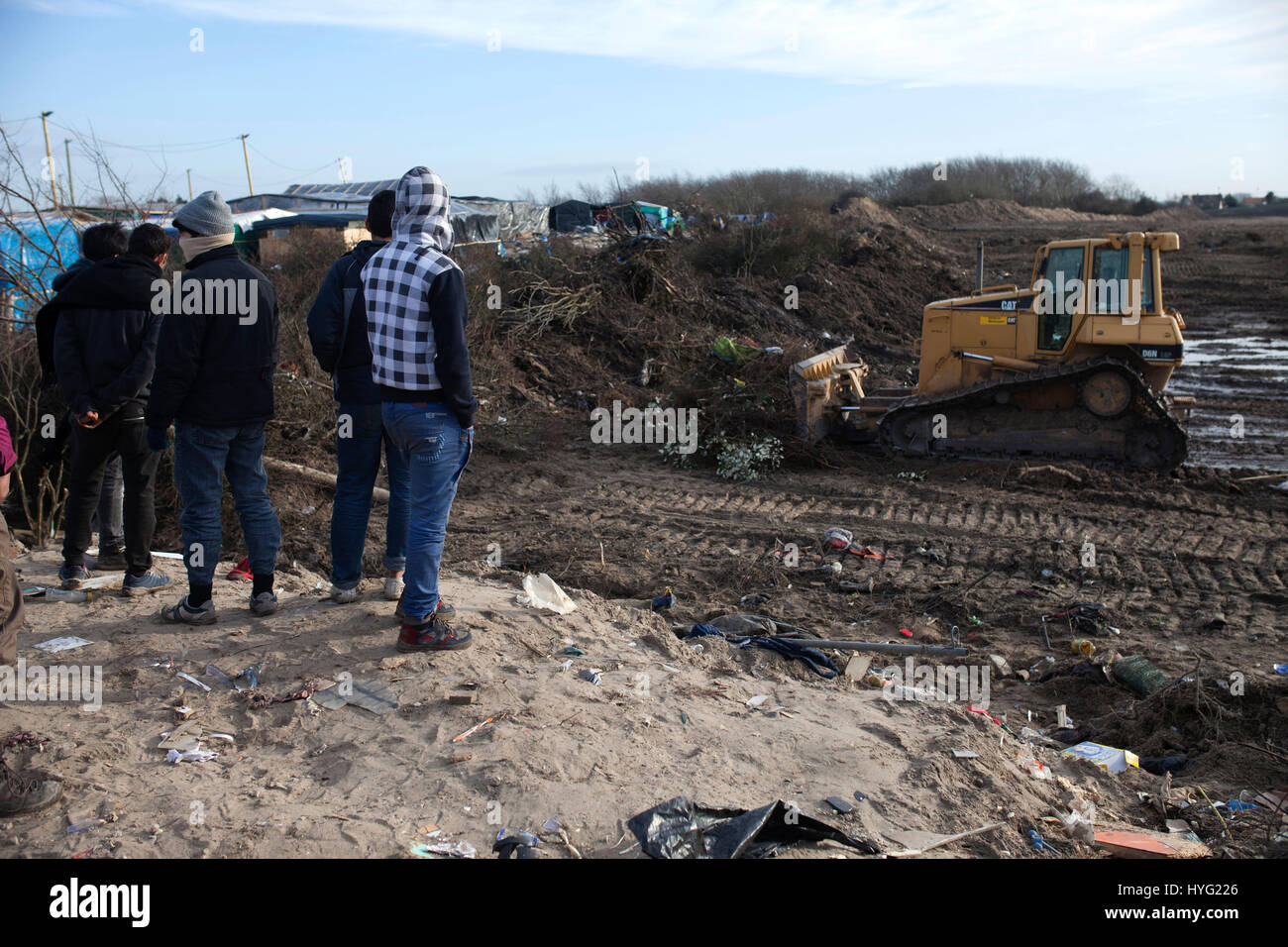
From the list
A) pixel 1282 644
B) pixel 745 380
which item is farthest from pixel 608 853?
pixel 745 380

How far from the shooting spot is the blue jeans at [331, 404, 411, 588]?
4.30 meters

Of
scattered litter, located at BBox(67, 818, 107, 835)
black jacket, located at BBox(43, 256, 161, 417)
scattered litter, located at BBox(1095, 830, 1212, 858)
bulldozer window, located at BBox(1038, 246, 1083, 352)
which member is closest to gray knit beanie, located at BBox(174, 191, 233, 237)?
black jacket, located at BBox(43, 256, 161, 417)

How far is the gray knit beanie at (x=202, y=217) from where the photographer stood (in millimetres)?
4016

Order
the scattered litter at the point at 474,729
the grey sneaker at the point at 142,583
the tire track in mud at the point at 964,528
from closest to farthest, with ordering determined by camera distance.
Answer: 1. the scattered litter at the point at 474,729
2. the grey sneaker at the point at 142,583
3. the tire track in mud at the point at 964,528

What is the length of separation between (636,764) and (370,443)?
1.99 meters

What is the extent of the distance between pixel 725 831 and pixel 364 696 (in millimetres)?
1652

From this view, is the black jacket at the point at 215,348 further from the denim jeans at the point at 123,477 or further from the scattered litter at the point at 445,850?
the scattered litter at the point at 445,850

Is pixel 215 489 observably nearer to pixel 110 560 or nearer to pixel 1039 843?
pixel 110 560

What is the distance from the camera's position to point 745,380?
1091cm

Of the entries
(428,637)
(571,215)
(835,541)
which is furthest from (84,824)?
(571,215)

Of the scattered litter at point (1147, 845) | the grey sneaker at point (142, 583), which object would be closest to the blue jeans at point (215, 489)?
the grey sneaker at point (142, 583)

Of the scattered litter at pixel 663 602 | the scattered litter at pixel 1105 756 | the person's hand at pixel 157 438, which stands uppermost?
the person's hand at pixel 157 438
